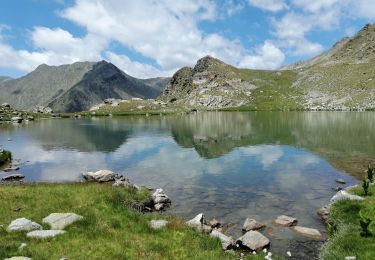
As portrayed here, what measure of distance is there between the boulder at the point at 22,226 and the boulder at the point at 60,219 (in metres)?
0.97

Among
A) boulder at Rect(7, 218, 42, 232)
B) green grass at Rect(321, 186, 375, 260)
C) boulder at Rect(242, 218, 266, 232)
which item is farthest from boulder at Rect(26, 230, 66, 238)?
green grass at Rect(321, 186, 375, 260)

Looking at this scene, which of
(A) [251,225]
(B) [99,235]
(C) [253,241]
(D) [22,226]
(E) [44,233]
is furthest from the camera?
(A) [251,225]

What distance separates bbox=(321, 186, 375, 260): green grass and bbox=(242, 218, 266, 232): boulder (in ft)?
19.7

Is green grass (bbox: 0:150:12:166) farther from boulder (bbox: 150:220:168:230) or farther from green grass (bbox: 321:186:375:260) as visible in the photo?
green grass (bbox: 321:186:375:260)

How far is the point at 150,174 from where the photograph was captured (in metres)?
55.1

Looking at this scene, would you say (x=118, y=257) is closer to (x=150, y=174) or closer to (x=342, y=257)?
(x=342, y=257)

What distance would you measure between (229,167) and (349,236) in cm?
3518

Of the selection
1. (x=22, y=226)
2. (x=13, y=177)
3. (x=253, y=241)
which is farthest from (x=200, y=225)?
(x=13, y=177)

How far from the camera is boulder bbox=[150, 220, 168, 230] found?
25.9m

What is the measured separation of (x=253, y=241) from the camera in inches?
1026

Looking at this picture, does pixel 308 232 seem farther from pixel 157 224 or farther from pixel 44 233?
pixel 44 233

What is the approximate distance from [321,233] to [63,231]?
64.3 ft

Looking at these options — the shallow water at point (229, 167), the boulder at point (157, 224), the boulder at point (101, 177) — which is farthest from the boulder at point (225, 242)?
the boulder at point (101, 177)

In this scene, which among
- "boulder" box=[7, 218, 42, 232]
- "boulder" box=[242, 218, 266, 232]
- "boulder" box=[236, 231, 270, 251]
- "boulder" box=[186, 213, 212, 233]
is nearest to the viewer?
"boulder" box=[7, 218, 42, 232]
